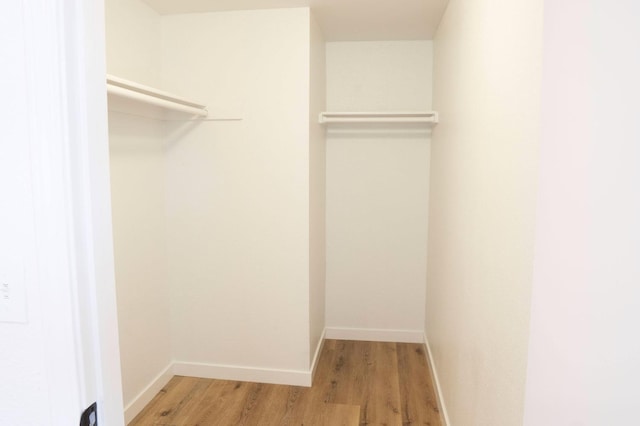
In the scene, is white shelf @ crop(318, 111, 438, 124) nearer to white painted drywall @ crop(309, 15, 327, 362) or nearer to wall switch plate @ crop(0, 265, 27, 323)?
white painted drywall @ crop(309, 15, 327, 362)

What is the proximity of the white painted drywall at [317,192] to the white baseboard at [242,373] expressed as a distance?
6.6 inches

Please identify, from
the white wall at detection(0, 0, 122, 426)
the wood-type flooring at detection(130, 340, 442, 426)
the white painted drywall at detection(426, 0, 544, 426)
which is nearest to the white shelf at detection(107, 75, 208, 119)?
the white wall at detection(0, 0, 122, 426)

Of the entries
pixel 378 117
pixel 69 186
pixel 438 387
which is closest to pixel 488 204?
pixel 69 186

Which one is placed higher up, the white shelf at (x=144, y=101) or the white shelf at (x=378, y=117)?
the white shelf at (x=378, y=117)

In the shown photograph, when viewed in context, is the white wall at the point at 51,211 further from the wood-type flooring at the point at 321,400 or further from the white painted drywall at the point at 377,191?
the white painted drywall at the point at 377,191

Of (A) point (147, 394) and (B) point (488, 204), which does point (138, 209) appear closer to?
(A) point (147, 394)

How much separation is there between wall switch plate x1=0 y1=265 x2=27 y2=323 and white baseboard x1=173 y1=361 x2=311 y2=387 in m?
2.28

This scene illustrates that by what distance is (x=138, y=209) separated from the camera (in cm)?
244

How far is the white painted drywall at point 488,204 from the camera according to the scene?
1.03 meters

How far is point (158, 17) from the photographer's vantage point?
8.66ft

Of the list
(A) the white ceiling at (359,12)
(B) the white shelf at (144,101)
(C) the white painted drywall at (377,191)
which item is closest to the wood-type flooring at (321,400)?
(C) the white painted drywall at (377,191)

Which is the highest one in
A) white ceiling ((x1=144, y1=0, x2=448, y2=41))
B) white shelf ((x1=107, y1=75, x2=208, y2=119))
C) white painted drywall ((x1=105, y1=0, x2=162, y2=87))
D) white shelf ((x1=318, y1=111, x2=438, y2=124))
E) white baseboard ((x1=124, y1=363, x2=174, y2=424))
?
white ceiling ((x1=144, y1=0, x2=448, y2=41))

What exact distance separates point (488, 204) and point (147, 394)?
237 cm

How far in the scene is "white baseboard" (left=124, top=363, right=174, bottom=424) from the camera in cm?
234
